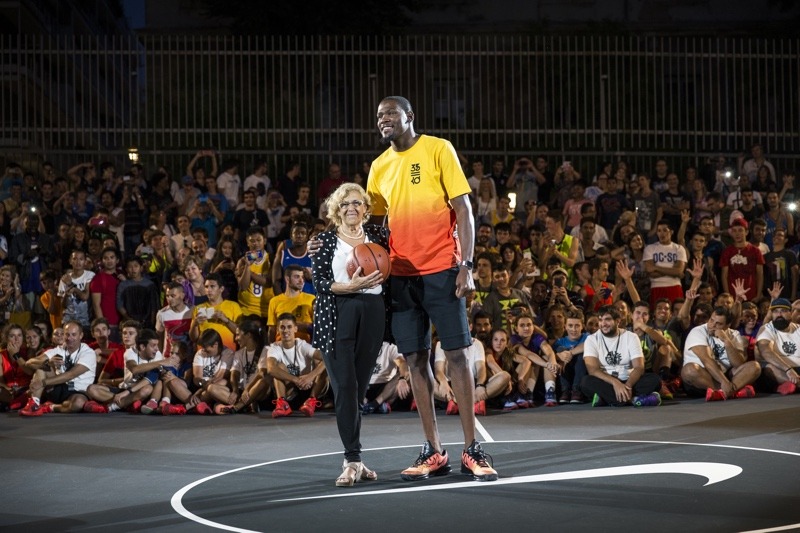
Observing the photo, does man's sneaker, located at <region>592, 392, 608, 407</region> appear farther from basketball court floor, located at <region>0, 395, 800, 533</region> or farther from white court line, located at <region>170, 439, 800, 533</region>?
white court line, located at <region>170, 439, 800, 533</region>

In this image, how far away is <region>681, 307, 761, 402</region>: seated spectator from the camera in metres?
11.6

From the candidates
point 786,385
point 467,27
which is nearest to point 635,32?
point 467,27

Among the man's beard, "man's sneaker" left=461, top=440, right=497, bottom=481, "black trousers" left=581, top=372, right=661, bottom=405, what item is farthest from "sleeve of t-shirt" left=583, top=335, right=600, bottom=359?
"man's sneaker" left=461, top=440, right=497, bottom=481

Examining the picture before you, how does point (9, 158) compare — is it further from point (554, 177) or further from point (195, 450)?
point (195, 450)

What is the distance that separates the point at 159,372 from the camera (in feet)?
39.6

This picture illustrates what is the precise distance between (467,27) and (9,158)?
64.5ft

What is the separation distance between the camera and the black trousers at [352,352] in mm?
6953

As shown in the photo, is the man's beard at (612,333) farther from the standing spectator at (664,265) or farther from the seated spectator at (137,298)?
the seated spectator at (137,298)

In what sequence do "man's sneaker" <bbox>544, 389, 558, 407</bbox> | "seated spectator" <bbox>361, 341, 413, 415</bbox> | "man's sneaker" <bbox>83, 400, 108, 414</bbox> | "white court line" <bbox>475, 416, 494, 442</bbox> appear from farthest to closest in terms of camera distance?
"man's sneaker" <bbox>83, 400, 108, 414</bbox> < "man's sneaker" <bbox>544, 389, 558, 407</bbox> < "seated spectator" <bbox>361, 341, 413, 415</bbox> < "white court line" <bbox>475, 416, 494, 442</bbox>

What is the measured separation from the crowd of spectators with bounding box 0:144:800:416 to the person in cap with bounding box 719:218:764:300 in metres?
0.02

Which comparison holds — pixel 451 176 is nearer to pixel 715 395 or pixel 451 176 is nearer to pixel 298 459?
pixel 298 459

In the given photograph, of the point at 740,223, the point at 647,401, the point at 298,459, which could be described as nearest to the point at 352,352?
the point at 298,459

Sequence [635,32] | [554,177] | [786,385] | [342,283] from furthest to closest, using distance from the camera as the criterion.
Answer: [635,32], [554,177], [786,385], [342,283]

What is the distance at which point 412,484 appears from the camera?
22.2 feet
